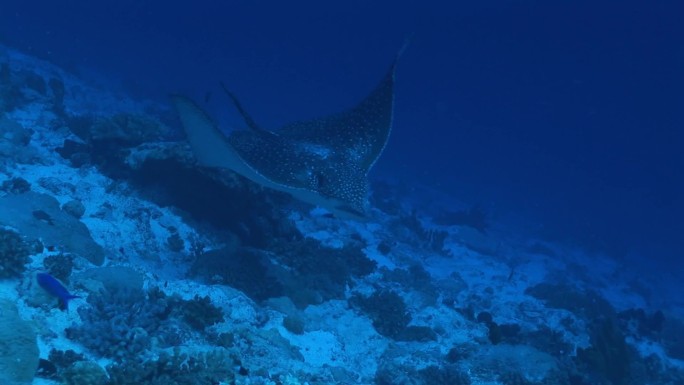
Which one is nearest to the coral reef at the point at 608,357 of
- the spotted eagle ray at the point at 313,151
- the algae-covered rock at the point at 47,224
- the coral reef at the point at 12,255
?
the spotted eagle ray at the point at 313,151

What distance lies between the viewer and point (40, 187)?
9125 millimetres

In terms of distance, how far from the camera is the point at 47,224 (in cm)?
736

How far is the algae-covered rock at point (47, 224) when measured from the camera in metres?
7.08

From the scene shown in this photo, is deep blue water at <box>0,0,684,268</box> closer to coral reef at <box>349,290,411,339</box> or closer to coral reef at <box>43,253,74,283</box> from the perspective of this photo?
coral reef at <box>349,290,411,339</box>

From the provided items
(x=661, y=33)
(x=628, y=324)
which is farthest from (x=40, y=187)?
(x=661, y=33)

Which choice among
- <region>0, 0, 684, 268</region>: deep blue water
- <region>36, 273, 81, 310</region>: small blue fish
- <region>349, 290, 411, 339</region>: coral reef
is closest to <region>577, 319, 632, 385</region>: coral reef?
<region>349, 290, 411, 339</region>: coral reef

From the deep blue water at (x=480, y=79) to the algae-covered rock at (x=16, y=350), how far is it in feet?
106

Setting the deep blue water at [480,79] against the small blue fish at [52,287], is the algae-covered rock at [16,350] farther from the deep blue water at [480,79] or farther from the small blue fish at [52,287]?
the deep blue water at [480,79]

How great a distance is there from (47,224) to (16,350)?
357 centimetres

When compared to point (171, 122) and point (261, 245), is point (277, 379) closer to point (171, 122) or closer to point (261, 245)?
point (261, 245)

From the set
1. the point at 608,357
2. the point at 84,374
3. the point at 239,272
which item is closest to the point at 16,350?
the point at 84,374

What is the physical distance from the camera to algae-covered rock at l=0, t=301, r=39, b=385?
424 cm

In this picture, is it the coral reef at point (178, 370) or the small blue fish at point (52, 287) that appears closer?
the coral reef at point (178, 370)

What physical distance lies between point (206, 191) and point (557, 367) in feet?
28.8
